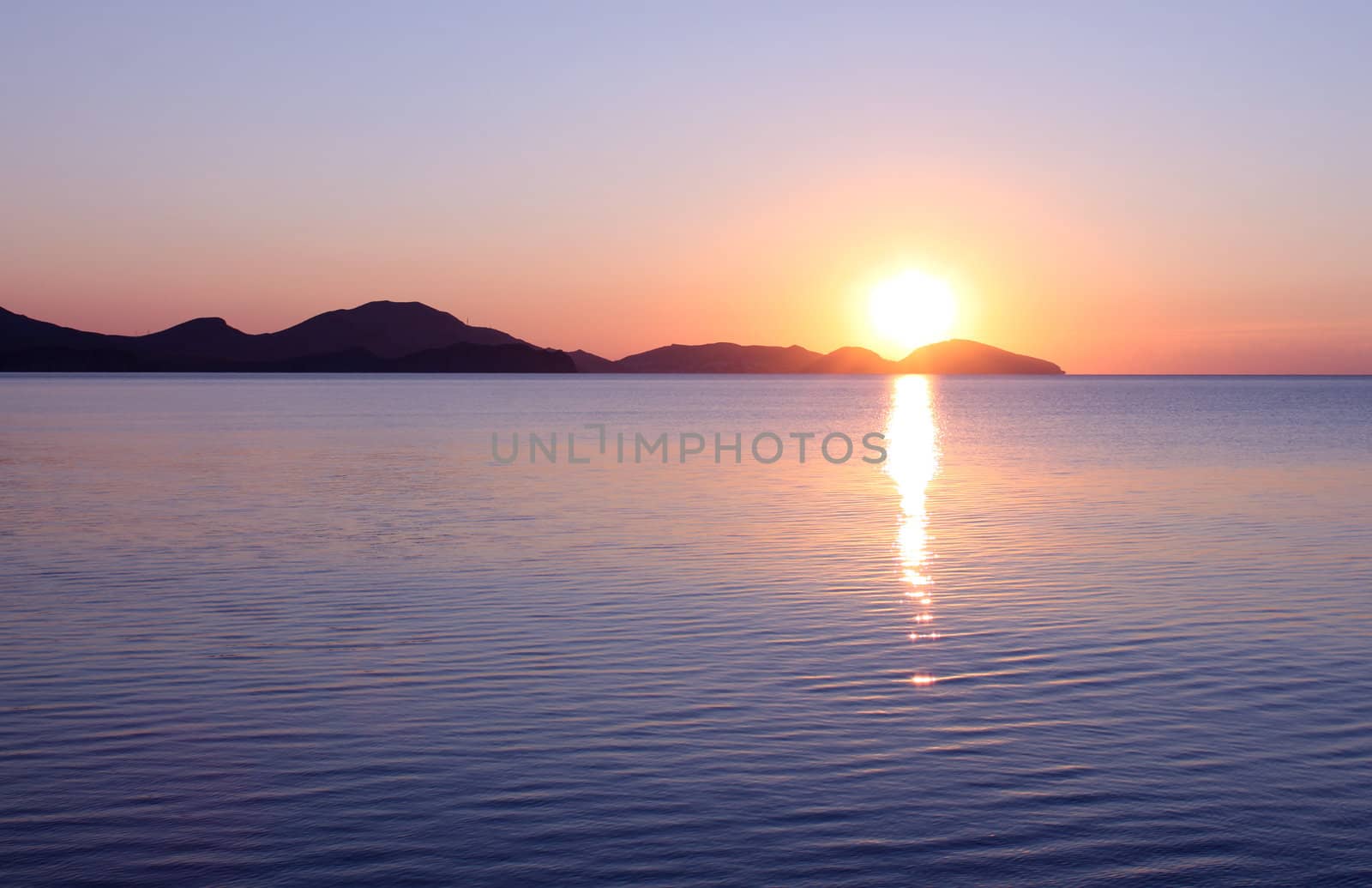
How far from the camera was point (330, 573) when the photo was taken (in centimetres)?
2122

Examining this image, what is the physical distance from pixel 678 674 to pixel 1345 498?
29617 mm

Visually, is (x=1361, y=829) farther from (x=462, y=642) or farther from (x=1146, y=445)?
(x=1146, y=445)

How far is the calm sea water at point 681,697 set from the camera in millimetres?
8859

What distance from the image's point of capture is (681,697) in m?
12.9

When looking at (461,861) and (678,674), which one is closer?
(461,861)

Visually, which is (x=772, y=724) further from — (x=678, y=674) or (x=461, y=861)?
(x=461, y=861)

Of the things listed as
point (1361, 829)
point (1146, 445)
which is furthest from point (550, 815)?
point (1146, 445)

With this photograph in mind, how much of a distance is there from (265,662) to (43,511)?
19426mm

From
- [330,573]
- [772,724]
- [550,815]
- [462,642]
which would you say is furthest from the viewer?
[330,573]

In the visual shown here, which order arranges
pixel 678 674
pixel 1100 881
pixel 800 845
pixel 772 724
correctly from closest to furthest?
1. pixel 1100 881
2. pixel 800 845
3. pixel 772 724
4. pixel 678 674
